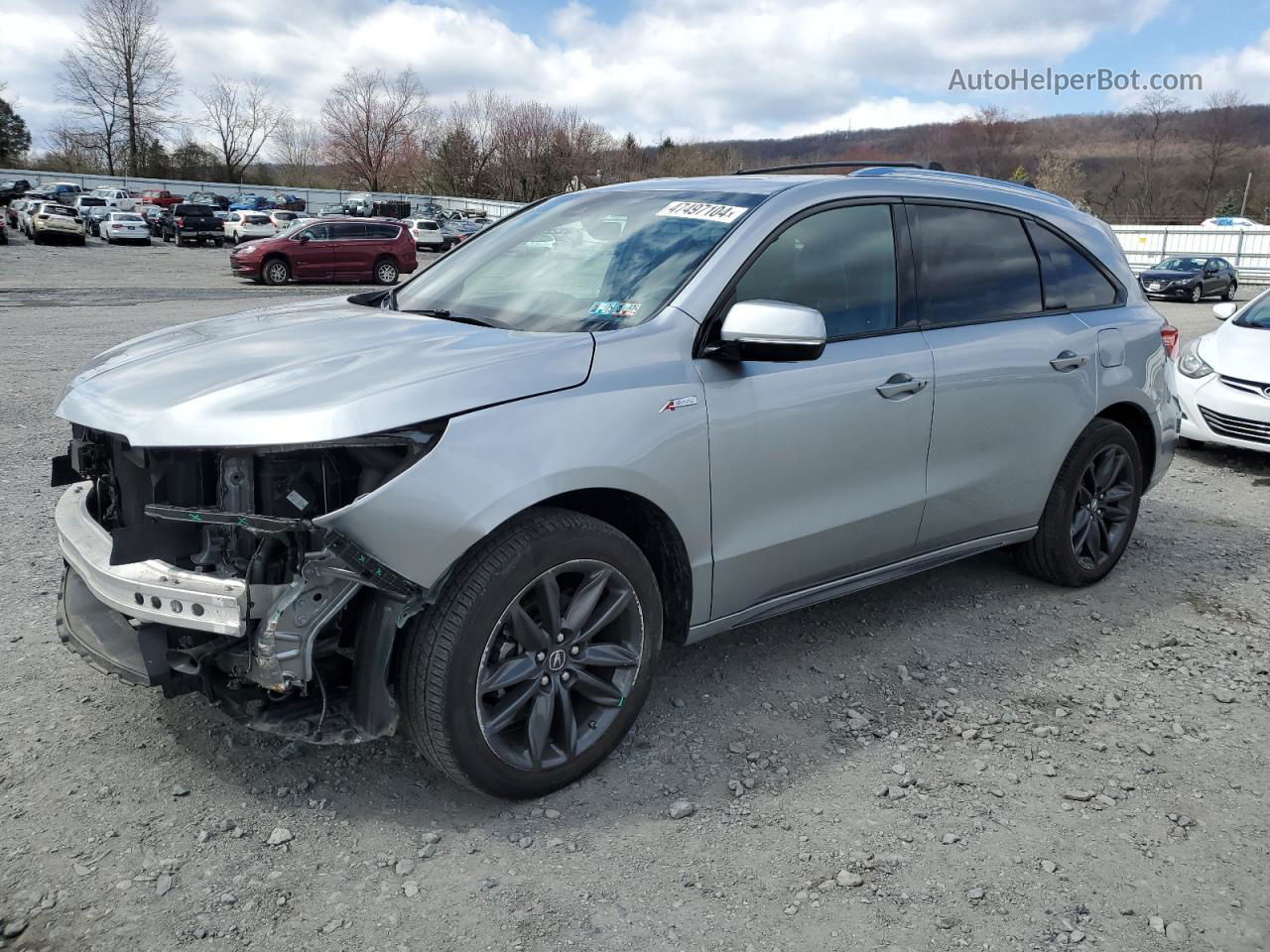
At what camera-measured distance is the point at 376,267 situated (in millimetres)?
27062

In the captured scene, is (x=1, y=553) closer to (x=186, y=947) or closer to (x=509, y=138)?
(x=186, y=947)

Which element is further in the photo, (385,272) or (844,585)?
(385,272)

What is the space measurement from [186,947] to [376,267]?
85.9 ft

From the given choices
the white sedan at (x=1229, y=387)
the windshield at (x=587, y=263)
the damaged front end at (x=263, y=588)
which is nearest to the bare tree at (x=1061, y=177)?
the white sedan at (x=1229, y=387)

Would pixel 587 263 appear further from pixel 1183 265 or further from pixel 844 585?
pixel 1183 265

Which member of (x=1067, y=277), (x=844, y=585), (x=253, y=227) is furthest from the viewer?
(x=253, y=227)

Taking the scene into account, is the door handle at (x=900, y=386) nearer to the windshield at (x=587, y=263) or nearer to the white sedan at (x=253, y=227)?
the windshield at (x=587, y=263)

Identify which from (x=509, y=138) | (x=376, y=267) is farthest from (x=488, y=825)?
(x=509, y=138)

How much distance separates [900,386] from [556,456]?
1.50 meters

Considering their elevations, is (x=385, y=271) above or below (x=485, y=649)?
above

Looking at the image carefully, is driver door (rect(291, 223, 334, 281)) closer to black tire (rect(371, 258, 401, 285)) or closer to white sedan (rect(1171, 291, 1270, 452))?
black tire (rect(371, 258, 401, 285))

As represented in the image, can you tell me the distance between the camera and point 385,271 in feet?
89.4

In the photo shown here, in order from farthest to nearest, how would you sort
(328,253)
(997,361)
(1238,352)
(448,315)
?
(328,253)
(1238,352)
(997,361)
(448,315)

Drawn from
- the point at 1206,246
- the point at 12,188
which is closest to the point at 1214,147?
the point at 1206,246
